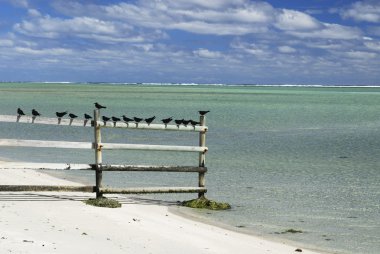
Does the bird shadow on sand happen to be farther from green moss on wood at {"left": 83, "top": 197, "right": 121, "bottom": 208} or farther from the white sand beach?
green moss on wood at {"left": 83, "top": 197, "right": 121, "bottom": 208}

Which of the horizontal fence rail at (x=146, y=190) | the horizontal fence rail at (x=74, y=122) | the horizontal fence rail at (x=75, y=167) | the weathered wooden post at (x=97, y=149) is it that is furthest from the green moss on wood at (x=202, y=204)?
the weathered wooden post at (x=97, y=149)

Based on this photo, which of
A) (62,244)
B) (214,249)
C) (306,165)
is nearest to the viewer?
(62,244)

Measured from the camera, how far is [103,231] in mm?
9367

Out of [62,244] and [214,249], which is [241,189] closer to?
[214,249]

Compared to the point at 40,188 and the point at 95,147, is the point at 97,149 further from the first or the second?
the point at 40,188

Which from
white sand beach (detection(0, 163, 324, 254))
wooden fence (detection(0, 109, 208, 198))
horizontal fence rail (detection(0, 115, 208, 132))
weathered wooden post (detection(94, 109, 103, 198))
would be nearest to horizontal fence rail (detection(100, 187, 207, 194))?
wooden fence (detection(0, 109, 208, 198))

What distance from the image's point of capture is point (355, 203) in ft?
47.6

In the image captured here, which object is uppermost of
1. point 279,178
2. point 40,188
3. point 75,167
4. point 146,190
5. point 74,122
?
point 74,122

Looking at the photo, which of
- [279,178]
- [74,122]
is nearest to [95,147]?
[74,122]

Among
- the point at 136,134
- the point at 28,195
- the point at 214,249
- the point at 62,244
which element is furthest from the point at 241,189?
the point at 136,134

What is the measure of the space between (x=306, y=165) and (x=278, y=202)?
26.2 ft

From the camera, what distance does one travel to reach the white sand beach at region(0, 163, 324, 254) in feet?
26.9

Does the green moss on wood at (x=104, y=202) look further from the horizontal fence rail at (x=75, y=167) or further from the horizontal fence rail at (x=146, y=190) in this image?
the horizontal fence rail at (x=75, y=167)

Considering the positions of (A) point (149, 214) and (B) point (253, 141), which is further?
(B) point (253, 141)
